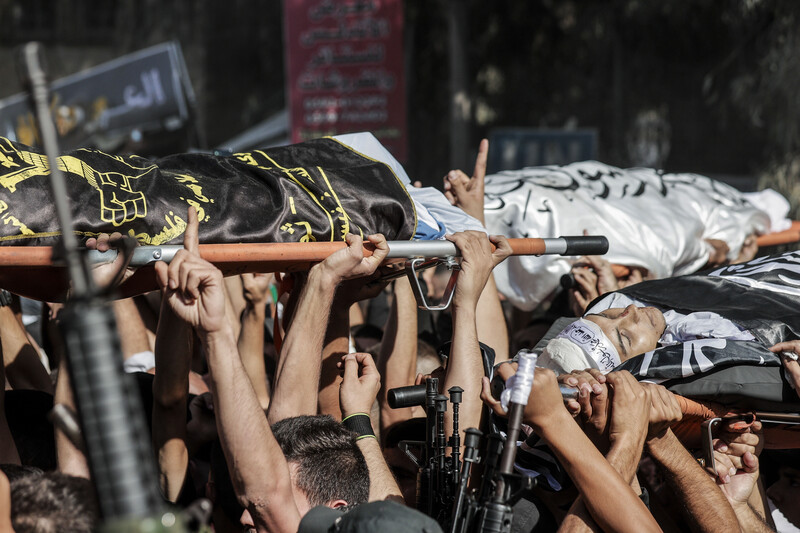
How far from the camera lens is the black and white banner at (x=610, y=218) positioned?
3.80m

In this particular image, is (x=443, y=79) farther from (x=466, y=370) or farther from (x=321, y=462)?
(x=321, y=462)

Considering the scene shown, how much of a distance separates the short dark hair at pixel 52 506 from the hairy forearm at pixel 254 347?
1484mm

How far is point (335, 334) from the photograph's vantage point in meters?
3.08

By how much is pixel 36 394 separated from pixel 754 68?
8.64 metres

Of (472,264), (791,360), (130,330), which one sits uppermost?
(472,264)

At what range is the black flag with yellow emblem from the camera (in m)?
2.13

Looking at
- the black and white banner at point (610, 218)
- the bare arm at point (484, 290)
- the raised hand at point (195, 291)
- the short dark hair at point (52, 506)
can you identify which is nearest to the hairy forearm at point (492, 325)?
the bare arm at point (484, 290)

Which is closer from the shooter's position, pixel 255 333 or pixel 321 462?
pixel 321 462

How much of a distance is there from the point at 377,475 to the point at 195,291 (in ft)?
2.47

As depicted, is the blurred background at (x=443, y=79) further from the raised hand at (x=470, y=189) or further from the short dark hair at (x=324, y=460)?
the short dark hair at (x=324, y=460)

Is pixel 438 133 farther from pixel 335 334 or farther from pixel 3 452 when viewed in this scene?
pixel 3 452

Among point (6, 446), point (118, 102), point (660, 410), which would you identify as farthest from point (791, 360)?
point (118, 102)

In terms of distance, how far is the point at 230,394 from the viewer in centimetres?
202

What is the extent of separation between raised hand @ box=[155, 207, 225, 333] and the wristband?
2.05 feet
